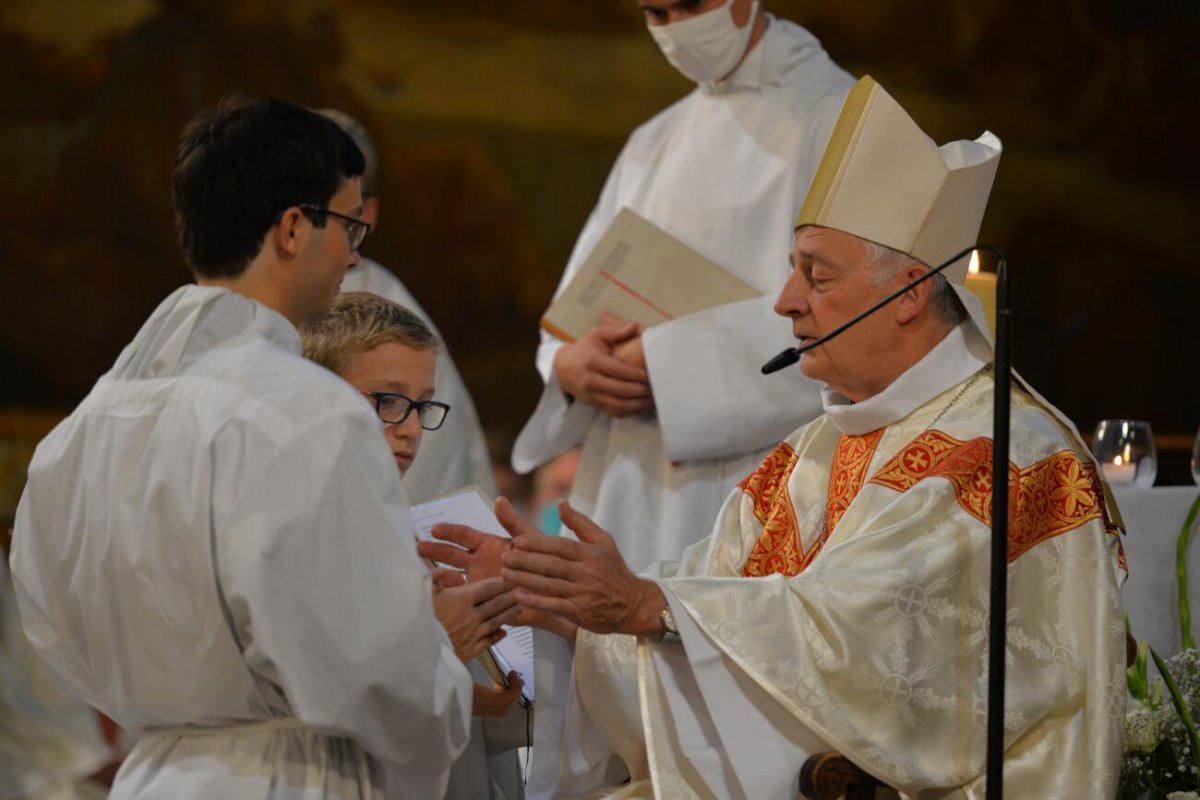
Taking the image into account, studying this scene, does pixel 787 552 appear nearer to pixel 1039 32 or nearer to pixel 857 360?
pixel 857 360

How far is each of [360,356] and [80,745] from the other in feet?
11.9

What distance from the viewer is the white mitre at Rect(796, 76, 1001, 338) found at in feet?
10.8

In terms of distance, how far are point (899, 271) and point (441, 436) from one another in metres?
2.39

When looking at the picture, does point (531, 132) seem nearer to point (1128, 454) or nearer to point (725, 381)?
point (725, 381)

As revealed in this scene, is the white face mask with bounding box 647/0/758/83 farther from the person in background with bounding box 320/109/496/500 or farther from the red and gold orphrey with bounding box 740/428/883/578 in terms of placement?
the red and gold orphrey with bounding box 740/428/883/578

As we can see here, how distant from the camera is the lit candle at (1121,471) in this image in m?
4.15

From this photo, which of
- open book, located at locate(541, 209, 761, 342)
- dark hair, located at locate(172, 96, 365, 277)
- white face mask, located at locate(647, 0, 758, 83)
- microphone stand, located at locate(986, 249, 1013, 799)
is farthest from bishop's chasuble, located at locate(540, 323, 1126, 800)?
white face mask, located at locate(647, 0, 758, 83)

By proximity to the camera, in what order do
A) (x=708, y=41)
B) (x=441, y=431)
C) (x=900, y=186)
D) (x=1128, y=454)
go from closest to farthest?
(x=900, y=186) → (x=1128, y=454) → (x=708, y=41) → (x=441, y=431)

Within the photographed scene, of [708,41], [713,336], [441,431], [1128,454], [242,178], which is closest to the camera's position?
[242,178]

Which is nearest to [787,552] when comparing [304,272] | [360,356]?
[360,356]

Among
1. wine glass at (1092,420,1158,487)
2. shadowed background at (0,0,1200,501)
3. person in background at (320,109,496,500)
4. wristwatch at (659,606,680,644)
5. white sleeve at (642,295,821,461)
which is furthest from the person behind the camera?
shadowed background at (0,0,1200,501)

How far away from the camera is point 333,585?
7.42 ft

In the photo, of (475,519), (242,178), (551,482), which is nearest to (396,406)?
(475,519)

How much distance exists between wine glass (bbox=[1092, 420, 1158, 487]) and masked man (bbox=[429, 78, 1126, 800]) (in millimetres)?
984
